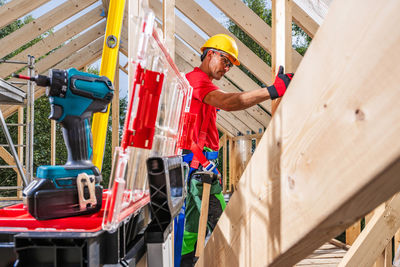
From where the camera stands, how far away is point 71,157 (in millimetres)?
930

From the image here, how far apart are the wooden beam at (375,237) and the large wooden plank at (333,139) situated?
3.46 ft

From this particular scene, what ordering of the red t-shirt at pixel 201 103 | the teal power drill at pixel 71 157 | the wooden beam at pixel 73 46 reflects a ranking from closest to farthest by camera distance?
1. the teal power drill at pixel 71 157
2. the red t-shirt at pixel 201 103
3. the wooden beam at pixel 73 46

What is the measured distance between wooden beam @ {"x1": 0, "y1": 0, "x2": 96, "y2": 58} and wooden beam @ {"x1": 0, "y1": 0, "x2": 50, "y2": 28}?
0.65 m

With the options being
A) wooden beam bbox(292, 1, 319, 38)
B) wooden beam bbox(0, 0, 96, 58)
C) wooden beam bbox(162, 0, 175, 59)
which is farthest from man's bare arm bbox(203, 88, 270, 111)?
wooden beam bbox(0, 0, 96, 58)

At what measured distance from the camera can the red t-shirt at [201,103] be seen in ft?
7.23

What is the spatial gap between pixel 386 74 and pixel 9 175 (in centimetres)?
1146

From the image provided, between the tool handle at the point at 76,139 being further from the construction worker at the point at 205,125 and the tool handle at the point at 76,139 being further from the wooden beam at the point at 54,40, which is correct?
the wooden beam at the point at 54,40

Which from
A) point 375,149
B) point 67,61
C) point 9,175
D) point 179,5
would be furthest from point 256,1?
point 375,149

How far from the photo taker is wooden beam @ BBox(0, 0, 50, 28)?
12.4 feet

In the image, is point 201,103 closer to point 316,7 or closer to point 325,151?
point 316,7

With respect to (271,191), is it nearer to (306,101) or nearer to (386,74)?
(306,101)

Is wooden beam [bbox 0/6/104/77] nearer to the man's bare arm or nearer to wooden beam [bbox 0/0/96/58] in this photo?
wooden beam [bbox 0/0/96/58]

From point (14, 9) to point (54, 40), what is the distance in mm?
1447

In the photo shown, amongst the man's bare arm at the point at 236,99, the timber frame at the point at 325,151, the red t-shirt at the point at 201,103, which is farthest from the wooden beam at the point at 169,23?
the timber frame at the point at 325,151
